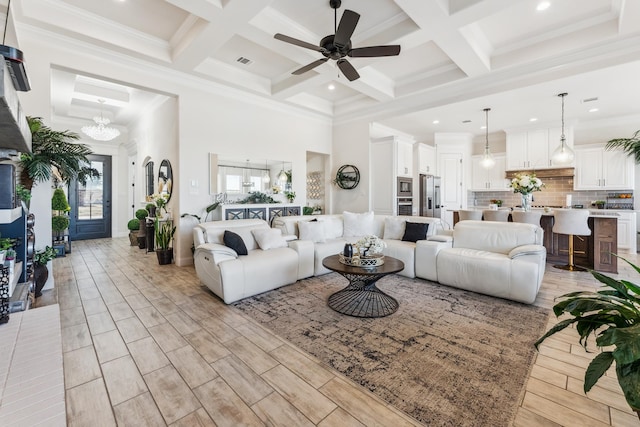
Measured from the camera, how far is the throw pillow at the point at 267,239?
158 inches

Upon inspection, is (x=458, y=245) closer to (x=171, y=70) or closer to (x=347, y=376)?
(x=347, y=376)

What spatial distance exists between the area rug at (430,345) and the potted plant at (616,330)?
766 millimetres

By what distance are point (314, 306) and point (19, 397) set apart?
7.64 ft

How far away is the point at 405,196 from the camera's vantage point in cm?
705

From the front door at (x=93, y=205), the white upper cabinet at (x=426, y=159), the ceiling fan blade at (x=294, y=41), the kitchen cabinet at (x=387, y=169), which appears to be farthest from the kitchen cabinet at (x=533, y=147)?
the front door at (x=93, y=205)

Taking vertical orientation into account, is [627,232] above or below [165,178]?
below

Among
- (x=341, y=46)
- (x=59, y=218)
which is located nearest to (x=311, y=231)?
(x=341, y=46)

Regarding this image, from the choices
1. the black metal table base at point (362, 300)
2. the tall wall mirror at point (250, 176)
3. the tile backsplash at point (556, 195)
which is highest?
the tall wall mirror at point (250, 176)

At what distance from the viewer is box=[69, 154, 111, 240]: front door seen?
298 inches

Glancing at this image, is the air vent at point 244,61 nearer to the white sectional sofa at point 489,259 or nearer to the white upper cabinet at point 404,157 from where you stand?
the white upper cabinet at point 404,157

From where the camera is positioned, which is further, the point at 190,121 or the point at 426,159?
the point at 426,159

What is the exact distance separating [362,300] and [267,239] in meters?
1.58

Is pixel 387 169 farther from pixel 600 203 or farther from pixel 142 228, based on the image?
pixel 142 228

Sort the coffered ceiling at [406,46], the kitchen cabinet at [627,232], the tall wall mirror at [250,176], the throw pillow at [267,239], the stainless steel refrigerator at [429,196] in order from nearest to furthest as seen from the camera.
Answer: the coffered ceiling at [406,46]
the throw pillow at [267,239]
the tall wall mirror at [250,176]
the kitchen cabinet at [627,232]
the stainless steel refrigerator at [429,196]
